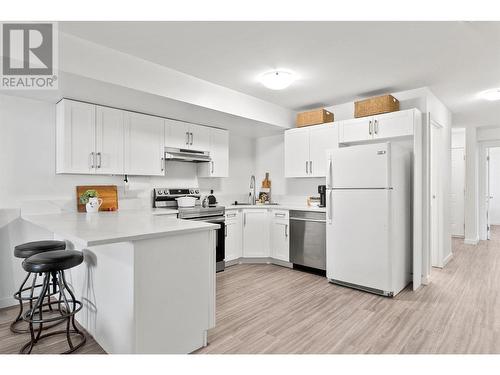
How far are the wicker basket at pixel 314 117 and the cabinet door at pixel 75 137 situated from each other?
2740 mm

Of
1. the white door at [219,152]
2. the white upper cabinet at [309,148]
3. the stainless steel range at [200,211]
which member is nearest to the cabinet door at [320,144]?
the white upper cabinet at [309,148]

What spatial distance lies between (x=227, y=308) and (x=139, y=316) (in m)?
1.18

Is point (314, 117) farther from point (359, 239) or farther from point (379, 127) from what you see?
point (359, 239)

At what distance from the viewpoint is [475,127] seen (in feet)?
18.6

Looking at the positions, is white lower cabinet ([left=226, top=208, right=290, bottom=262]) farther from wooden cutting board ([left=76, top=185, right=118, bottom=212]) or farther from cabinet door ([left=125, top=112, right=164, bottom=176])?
wooden cutting board ([left=76, top=185, right=118, bottom=212])

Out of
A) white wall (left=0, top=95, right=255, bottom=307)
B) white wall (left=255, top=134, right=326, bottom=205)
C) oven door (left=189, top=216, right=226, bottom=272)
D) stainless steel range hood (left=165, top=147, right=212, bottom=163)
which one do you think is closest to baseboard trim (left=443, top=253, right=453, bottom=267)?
white wall (left=255, top=134, right=326, bottom=205)

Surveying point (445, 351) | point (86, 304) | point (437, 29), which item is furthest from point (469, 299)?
point (86, 304)

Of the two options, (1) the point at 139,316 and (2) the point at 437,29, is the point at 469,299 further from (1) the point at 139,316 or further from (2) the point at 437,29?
(1) the point at 139,316

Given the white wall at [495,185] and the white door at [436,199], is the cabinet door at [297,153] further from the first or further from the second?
the white wall at [495,185]

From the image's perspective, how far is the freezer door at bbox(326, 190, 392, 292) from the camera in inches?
122

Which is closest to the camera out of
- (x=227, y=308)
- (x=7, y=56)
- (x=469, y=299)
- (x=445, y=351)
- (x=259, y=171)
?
(x=445, y=351)

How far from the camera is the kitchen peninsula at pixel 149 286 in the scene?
1.79 metres
